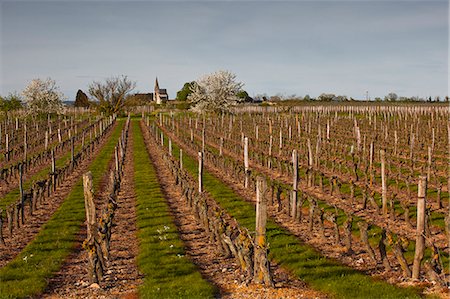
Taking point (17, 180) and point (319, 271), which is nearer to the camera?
point (319, 271)

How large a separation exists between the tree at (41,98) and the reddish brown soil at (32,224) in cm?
5060

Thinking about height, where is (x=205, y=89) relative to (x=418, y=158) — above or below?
above

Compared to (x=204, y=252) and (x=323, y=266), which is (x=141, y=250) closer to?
(x=204, y=252)

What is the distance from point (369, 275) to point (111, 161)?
25637 mm

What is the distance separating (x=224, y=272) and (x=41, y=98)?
69.5 m

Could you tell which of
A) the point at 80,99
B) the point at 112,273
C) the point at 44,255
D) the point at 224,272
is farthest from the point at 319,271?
the point at 80,99

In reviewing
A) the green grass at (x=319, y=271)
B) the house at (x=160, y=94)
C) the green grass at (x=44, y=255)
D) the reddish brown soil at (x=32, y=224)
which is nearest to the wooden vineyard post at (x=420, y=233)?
the green grass at (x=319, y=271)

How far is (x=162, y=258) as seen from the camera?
12164 mm

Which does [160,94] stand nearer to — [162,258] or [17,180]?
[17,180]

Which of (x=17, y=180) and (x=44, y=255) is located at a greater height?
(x=17, y=180)

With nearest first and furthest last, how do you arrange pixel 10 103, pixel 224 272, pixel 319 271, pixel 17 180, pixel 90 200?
1. pixel 90 200
2. pixel 319 271
3. pixel 224 272
4. pixel 17 180
5. pixel 10 103

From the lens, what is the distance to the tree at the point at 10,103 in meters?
71.1

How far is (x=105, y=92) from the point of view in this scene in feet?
320

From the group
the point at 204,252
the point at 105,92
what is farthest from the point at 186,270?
the point at 105,92
